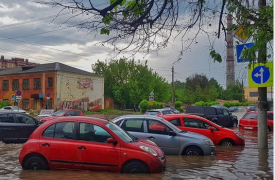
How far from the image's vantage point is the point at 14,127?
49.8 ft

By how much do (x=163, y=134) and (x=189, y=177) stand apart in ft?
9.68

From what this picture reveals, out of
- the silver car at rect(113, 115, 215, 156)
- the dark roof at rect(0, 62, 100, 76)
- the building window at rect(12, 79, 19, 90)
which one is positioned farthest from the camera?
the building window at rect(12, 79, 19, 90)

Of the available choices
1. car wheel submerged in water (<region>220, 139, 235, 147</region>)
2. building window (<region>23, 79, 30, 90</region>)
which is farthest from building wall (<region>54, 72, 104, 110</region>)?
car wheel submerged in water (<region>220, 139, 235, 147</region>)

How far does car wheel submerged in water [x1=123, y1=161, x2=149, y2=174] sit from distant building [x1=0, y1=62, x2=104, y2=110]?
46.7 meters

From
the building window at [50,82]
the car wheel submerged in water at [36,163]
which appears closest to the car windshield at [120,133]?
the car wheel submerged in water at [36,163]

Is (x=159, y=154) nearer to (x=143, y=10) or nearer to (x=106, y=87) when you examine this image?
(x=143, y=10)

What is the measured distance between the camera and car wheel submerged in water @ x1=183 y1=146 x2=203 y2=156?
36.8 feet

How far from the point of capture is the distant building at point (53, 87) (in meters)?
55.7

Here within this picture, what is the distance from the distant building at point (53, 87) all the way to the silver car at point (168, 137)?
43.8 meters

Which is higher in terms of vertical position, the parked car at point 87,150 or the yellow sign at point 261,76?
the yellow sign at point 261,76

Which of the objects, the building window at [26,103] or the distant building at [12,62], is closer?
the building window at [26,103]

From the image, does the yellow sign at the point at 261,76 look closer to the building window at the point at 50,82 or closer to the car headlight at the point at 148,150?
the car headlight at the point at 148,150

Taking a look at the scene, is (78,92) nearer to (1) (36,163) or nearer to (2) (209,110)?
(2) (209,110)

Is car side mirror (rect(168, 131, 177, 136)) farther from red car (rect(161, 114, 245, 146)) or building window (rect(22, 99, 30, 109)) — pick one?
building window (rect(22, 99, 30, 109))
